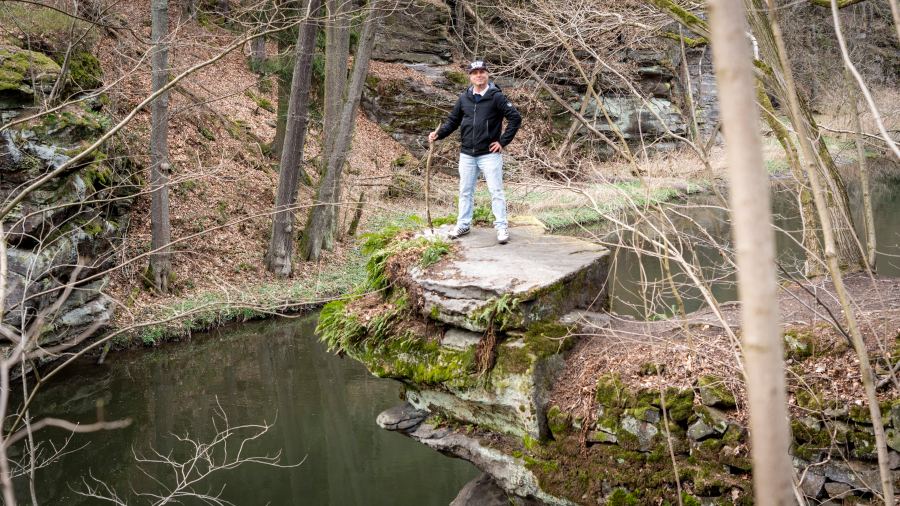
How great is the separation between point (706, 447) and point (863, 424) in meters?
1.03

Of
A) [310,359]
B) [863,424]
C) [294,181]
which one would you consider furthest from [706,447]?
[294,181]

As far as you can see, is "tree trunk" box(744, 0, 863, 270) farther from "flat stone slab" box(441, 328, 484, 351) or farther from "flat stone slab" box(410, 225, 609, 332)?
"flat stone slab" box(441, 328, 484, 351)

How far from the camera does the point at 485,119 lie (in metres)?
7.12

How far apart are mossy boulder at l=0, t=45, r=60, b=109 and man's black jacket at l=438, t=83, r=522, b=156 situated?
21.6ft

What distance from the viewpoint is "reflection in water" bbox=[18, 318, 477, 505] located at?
814 centimetres

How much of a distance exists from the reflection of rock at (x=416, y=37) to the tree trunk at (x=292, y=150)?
12.1 metres

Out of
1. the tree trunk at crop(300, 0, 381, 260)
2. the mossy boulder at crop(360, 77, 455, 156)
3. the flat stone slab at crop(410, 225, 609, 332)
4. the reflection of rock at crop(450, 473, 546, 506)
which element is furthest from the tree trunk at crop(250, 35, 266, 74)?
the reflection of rock at crop(450, 473, 546, 506)

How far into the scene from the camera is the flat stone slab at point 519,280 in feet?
21.3

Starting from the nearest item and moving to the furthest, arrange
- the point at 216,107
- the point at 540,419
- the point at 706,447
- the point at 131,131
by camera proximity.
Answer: the point at 706,447 < the point at 540,419 < the point at 131,131 < the point at 216,107

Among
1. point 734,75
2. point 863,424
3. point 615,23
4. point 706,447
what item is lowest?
point 706,447

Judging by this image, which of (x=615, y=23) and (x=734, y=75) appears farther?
(x=615, y=23)

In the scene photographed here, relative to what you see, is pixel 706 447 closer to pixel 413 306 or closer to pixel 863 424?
pixel 863 424

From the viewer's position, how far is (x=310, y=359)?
11.6 m

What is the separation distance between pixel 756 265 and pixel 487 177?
250 inches
